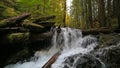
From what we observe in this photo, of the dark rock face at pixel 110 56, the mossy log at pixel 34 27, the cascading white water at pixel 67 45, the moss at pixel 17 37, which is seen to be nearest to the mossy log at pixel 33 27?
the mossy log at pixel 34 27

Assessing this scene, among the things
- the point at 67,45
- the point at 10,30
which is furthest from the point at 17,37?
the point at 67,45

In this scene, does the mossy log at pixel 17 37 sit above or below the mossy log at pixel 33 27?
below

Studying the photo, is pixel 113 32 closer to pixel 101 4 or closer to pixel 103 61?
pixel 101 4

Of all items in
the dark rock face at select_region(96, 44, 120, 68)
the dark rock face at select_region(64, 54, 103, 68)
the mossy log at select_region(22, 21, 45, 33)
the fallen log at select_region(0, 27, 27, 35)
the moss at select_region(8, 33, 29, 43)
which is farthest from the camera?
the mossy log at select_region(22, 21, 45, 33)

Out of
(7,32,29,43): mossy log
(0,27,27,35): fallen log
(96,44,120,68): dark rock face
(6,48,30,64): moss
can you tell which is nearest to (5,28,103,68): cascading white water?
(6,48,30,64): moss

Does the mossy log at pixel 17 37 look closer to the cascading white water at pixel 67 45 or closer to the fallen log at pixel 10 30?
the fallen log at pixel 10 30

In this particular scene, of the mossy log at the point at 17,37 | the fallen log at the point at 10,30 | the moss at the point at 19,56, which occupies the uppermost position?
the fallen log at the point at 10,30

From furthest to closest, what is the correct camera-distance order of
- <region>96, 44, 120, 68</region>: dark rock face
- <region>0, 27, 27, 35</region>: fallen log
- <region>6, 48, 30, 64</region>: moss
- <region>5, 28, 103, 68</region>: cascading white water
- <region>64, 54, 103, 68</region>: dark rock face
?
<region>5, 28, 103, 68</region>: cascading white water < <region>6, 48, 30, 64</region>: moss < <region>0, 27, 27, 35</region>: fallen log < <region>96, 44, 120, 68</region>: dark rock face < <region>64, 54, 103, 68</region>: dark rock face

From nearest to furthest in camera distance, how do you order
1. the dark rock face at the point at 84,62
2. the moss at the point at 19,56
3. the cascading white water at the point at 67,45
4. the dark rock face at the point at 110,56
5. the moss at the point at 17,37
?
the dark rock face at the point at 84,62 < the dark rock face at the point at 110,56 < the moss at the point at 17,37 < the moss at the point at 19,56 < the cascading white water at the point at 67,45

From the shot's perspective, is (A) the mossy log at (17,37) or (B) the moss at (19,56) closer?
(A) the mossy log at (17,37)

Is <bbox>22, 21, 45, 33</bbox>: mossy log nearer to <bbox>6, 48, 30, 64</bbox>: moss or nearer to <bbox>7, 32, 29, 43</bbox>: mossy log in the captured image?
<bbox>7, 32, 29, 43</bbox>: mossy log

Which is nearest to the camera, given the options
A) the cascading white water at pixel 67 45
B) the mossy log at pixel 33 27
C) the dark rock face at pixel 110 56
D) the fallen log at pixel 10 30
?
the dark rock face at pixel 110 56

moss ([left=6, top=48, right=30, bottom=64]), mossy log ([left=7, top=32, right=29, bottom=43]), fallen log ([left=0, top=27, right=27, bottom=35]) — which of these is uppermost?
fallen log ([left=0, top=27, right=27, bottom=35])

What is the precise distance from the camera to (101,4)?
55.6 feet
